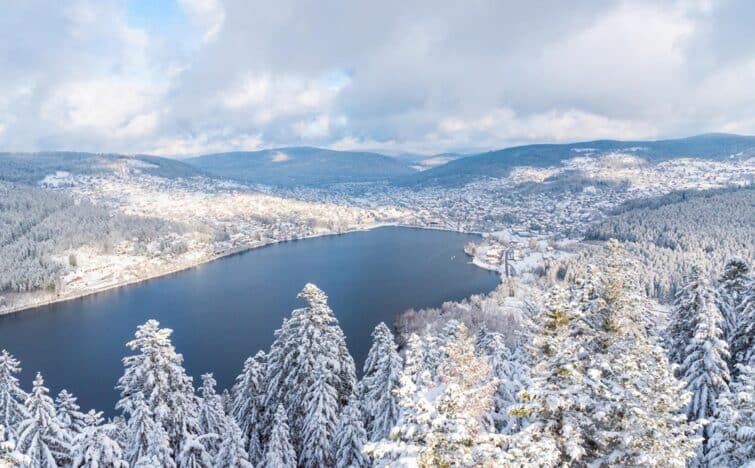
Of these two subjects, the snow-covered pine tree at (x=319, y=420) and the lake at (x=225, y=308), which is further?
the lake at (x=225, y=308)

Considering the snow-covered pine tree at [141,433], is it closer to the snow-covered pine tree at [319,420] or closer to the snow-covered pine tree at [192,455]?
the snow-covered pine tree at [192,455]

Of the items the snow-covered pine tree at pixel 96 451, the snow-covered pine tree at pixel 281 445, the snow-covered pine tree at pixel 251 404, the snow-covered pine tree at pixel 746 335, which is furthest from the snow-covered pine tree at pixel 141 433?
the snow-covered pine tree at pixel 746 335

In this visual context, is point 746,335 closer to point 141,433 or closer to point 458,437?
point 458,437

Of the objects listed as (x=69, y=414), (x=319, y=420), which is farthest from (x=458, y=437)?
(x=69, y=414)

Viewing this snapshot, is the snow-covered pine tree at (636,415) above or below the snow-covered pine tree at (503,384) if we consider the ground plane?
above

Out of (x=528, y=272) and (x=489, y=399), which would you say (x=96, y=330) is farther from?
(x=528, y=272)

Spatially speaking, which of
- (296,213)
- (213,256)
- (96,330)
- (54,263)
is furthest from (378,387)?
(296,213)

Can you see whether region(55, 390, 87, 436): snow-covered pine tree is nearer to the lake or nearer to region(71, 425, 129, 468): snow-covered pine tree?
region(71, 425, 129, 468): snow-covered pine tree
